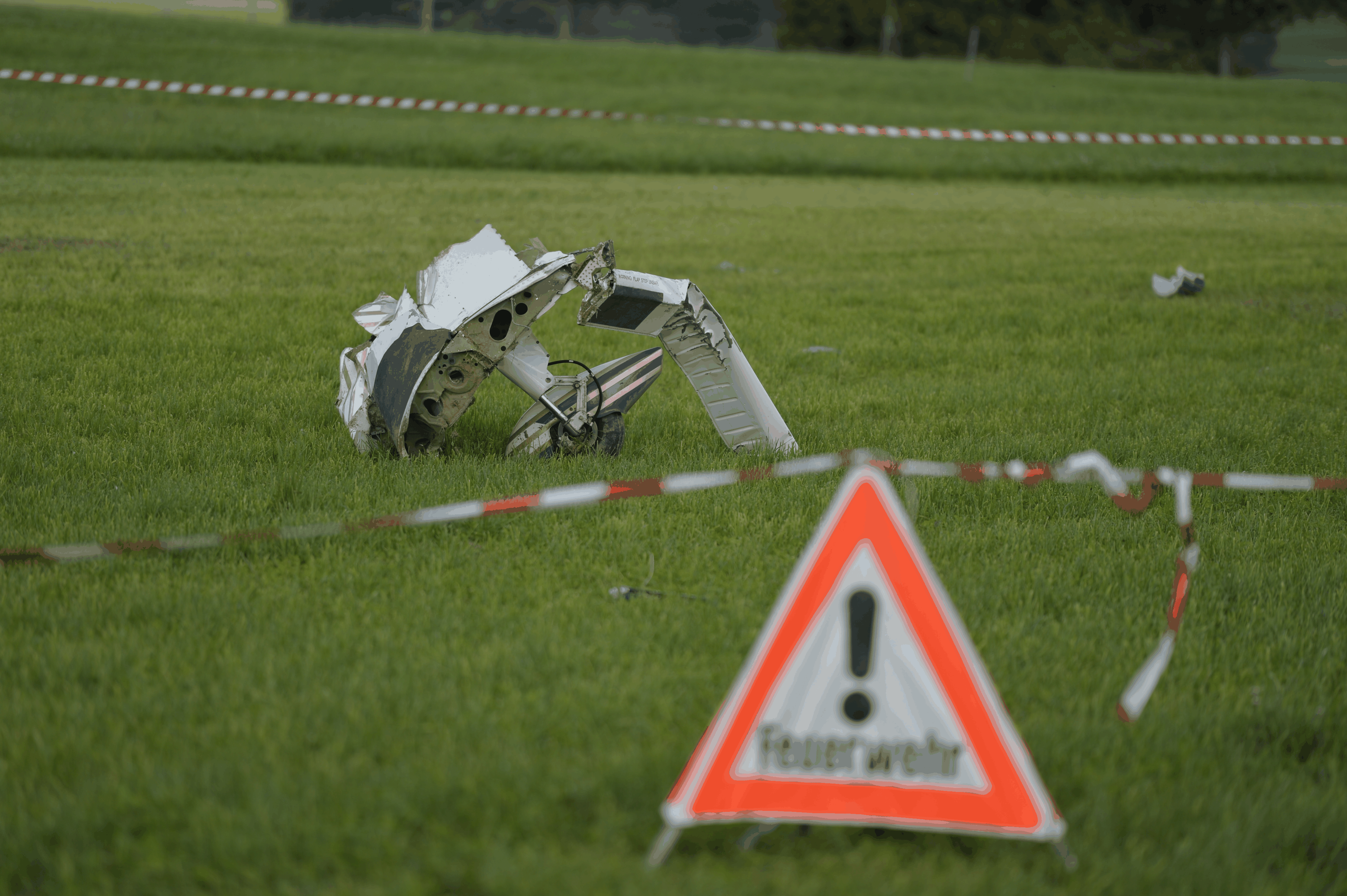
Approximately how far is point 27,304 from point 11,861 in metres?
7.12

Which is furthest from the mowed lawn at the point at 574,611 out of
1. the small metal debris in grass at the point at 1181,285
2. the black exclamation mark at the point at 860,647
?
the small metal debris in grass at the point at 1181,285

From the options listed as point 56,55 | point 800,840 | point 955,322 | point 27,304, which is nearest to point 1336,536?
point 800,840

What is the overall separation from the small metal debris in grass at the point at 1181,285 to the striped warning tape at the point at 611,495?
22.5ft

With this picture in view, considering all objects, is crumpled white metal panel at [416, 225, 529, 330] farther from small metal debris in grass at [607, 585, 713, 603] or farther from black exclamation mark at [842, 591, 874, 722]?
black exclamation mark at [842, 591, 874, 722]

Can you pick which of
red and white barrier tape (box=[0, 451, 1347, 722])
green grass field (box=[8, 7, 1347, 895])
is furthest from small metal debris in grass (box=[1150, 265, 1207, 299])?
red and white barrier tape (box=[0, 451, 1347, 722])

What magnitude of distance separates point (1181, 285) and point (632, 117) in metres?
20.7

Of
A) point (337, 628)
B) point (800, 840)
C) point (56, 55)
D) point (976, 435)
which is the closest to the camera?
point (800, 840)

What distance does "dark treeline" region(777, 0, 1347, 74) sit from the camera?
60.4m

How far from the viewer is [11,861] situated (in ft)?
7.38

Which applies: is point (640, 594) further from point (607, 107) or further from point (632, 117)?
point (607, 107)

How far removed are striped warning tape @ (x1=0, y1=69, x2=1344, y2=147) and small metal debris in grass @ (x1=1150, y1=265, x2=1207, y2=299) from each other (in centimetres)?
1576

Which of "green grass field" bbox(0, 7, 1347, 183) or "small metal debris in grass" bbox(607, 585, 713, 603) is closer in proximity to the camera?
"small metal debris in grass" bbox(607, 585, 713, 603)

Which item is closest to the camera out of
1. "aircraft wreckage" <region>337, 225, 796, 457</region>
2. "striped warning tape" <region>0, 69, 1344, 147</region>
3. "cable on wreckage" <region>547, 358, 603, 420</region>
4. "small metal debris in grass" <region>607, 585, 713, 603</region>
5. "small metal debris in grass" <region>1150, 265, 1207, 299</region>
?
"small metal debris in grass" <region>607, 585, 713, 603</region>

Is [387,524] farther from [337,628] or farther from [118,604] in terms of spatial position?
[118,604]
